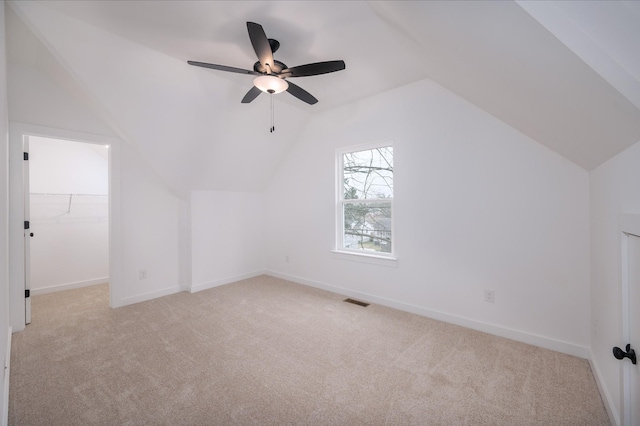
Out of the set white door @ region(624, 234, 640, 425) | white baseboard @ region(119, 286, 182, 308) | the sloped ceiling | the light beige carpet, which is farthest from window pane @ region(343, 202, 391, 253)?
white baseboard @ region(119, 286, 182, 308)

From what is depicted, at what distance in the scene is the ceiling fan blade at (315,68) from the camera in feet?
6.98

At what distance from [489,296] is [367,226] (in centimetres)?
162

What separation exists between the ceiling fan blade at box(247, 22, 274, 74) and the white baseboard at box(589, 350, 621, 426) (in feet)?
10.4

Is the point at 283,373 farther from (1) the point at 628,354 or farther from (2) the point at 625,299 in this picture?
(2) the point at 625,299

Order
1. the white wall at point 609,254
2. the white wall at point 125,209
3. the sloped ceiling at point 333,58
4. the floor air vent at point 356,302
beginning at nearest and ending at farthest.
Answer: the sloped ceiling at point 333,58
the white wall at point 609,254
the white wall at point 125,209
the floor air vent at point 356,302

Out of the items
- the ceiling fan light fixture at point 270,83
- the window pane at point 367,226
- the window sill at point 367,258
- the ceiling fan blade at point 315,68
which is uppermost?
the ceiling fan blade at point 315,68

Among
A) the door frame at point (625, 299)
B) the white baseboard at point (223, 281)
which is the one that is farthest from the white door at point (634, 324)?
the white baseboard at point (223, 281)

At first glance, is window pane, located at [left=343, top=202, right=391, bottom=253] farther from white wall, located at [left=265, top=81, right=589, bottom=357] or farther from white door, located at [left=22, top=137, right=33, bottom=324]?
white door, located at [left=22, top=137, right=33, bottom=324]

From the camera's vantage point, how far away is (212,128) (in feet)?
11.3

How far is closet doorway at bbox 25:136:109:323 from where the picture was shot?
3.97m

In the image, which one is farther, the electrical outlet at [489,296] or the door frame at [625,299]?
the electrical outlet at [489,296]

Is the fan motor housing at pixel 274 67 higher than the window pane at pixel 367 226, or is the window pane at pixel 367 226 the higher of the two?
the fan motor housing at pixel 274 67

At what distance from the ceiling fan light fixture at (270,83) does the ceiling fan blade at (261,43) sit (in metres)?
0.06

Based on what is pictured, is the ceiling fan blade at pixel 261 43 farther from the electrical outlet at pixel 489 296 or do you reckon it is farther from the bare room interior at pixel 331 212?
the electrical outlet at pixel 489 296
